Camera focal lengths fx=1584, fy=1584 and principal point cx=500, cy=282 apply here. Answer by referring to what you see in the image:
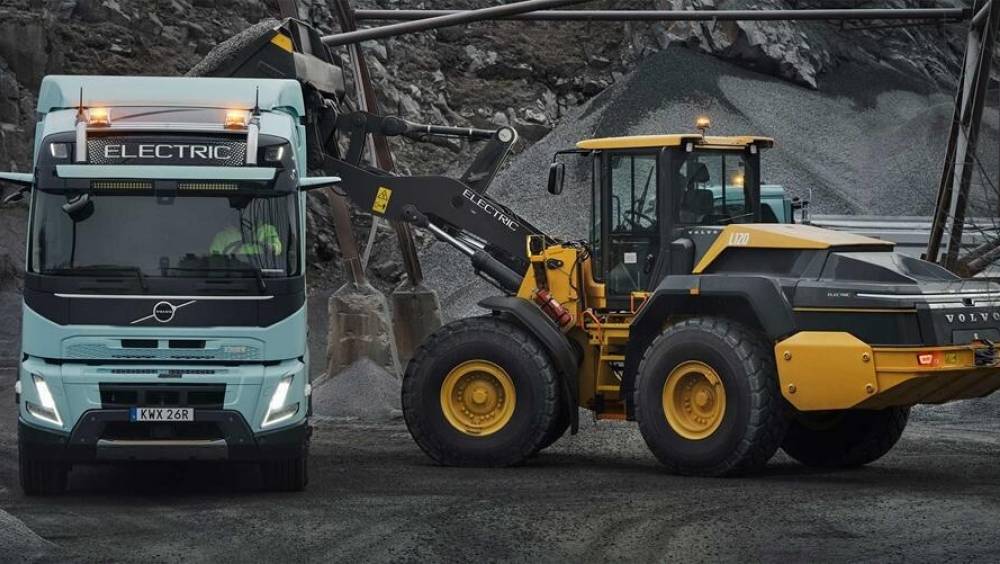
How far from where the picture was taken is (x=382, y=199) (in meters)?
15.9

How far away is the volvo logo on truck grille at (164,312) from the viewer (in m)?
11.5

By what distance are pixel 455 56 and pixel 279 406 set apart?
26.4 m

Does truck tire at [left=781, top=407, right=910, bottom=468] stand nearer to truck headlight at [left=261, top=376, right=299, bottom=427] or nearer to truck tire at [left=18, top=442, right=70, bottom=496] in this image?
truck headlight at [left=261, top=376, right=299, bottom=427]

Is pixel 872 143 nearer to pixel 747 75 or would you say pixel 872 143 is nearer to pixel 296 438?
pixel 747 75

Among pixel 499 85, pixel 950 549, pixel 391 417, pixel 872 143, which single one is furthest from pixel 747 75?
pixel 950 549

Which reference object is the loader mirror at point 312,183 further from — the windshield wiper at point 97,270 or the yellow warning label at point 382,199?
the yellow warning label at point 382,199

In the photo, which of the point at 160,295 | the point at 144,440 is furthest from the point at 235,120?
the point at 144,440

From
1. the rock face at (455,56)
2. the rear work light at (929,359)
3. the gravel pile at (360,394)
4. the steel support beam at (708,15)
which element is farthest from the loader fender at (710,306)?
the rock face at (455,56)

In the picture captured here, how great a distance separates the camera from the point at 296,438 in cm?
1180

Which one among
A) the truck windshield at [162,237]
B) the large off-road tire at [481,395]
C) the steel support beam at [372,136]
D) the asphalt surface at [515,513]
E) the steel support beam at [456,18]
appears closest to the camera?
the asphalt surface at [515,513]

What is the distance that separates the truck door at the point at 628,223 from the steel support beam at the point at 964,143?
20.4ft

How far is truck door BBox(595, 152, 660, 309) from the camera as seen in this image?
14344 mm

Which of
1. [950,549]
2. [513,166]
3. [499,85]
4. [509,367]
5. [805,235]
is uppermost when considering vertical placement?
[499,85]

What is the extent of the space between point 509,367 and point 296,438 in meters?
2.85
